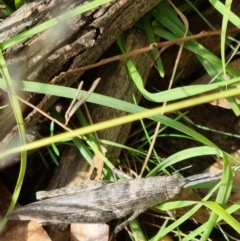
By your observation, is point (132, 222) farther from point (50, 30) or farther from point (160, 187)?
point (50, 30)

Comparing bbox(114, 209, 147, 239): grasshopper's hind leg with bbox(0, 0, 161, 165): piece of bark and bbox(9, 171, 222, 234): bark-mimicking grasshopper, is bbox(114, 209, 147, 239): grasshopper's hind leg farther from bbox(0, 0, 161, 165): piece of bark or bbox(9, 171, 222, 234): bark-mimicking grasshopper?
bbox(0, 0, 161, 165): piece of bark

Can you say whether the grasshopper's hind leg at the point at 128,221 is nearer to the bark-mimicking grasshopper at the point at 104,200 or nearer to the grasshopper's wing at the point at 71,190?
the bark-mimicking grasshopper at the point at 104,200

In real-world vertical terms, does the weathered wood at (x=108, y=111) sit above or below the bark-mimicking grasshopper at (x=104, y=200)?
above

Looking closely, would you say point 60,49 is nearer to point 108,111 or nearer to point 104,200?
point 108,111

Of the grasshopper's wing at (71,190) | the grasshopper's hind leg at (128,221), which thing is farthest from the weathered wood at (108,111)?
the grasshopper's hind leg at (128,221)

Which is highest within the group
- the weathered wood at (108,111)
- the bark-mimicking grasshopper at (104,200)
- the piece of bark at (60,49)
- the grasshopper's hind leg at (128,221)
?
the piece of bark at (60,49)

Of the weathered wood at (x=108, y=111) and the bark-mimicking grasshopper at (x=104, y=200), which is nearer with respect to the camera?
the bark-mimicking grasshopper at (x=104, y=200)

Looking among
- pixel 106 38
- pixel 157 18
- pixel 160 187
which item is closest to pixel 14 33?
pixel 106 38
